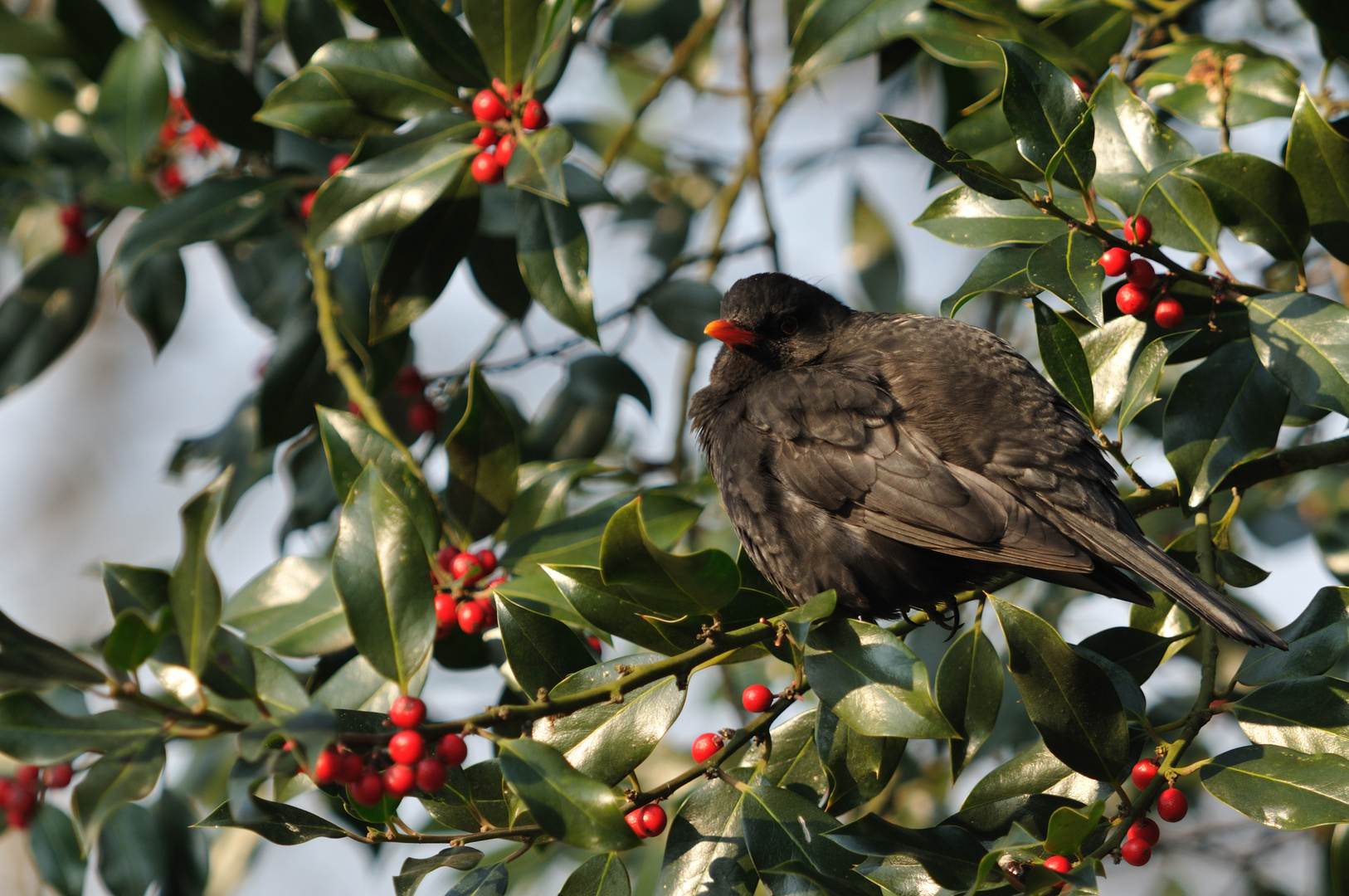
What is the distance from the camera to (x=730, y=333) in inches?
121

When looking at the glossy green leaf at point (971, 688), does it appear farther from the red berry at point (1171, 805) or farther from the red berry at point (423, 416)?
the red berry at point (423, 416)

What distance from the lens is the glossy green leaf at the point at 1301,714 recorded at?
1.82 meters

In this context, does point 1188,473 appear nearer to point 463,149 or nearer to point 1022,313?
point 463,149

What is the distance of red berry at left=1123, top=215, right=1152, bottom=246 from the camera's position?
213 centimetres

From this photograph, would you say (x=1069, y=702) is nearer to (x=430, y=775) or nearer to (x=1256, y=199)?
(x=430, y=775)

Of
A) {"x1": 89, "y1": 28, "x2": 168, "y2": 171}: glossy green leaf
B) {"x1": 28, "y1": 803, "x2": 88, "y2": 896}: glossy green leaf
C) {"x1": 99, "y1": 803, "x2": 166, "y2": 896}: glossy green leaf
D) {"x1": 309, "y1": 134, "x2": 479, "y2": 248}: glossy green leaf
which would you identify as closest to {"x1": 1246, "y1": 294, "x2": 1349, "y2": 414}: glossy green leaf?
{"x1": 309, "y1": 134, "x2": 479, "y2": 248}: glossy green leaf

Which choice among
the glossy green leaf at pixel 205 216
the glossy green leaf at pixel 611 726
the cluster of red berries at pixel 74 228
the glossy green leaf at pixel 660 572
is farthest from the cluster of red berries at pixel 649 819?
the cluster of red berries at pixel 74 228

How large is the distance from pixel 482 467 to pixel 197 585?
95cm

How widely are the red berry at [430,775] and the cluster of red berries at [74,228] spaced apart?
111 inches

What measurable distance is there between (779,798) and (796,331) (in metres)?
1.72

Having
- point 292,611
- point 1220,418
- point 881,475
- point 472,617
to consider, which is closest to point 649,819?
point 472,617

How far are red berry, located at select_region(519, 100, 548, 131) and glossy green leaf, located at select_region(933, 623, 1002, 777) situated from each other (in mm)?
1618

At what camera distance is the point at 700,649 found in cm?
182

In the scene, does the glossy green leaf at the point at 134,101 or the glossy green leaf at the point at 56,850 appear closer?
the glossy green leaf at the point at 56,850
